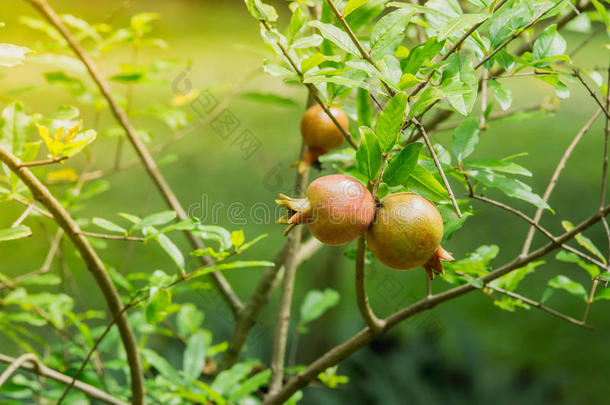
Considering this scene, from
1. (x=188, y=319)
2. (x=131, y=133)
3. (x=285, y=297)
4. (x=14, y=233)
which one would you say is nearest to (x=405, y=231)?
(x=14, y=233)

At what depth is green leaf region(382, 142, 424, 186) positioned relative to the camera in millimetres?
433

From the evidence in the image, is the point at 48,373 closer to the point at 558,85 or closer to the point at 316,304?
the point at 316,304

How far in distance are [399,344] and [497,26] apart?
147cm

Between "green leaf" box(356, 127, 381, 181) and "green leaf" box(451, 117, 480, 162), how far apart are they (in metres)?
0.15

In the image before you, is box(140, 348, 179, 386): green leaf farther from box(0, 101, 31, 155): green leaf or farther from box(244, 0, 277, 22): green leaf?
box(244, 0, 277, 22): green leaf

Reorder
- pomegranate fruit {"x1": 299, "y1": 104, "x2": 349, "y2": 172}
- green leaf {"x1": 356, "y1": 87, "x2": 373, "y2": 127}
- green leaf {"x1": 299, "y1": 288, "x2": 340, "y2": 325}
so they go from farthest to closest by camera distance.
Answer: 1. green leaf {"x1": 299, "y1": 288, "x2": 340, "y2": 325}
2. pomegranate fruit {"x1": 299, "y1": 104, "x2": 349, "y2": 172}
3. green leaf {"x1": 356, "y1": 87, "x2": 373, "y2": 127}

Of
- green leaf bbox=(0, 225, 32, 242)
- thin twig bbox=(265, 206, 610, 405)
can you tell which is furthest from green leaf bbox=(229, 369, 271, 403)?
green leaf bbox=(0, 225, 32, 242)

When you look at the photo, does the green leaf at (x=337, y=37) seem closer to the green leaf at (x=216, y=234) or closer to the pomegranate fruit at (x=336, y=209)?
the pomegranate fruit at (x=336, y=209)

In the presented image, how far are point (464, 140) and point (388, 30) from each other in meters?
0.15

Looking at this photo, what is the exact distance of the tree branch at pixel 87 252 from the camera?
502 millimetres

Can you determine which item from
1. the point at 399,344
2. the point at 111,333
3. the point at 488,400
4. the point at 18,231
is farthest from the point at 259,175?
the point at 18,231

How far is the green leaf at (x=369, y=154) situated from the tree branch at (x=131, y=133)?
1.64 feet

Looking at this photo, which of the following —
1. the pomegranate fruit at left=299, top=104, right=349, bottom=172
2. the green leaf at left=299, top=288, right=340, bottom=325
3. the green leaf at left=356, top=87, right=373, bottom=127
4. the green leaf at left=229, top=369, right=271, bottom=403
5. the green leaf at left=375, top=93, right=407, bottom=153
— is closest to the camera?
the green leaf at left=375, top=93, right=407, bottom=153

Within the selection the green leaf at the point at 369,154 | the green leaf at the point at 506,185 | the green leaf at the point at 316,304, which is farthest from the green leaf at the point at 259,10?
the green leaf at the point at 316,304
